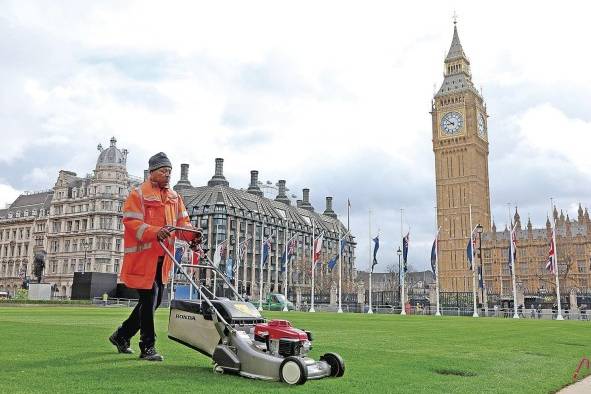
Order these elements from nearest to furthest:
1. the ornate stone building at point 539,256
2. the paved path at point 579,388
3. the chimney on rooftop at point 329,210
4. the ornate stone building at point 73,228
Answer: the paved path at point 579,388 < the ornate stone building at point 73,228 < the ornate stone building at point 539,256 < the chimney on rooftop at point 329,210

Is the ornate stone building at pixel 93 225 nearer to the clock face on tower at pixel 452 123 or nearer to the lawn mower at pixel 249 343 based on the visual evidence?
the clock face on tower at pixel 452 123

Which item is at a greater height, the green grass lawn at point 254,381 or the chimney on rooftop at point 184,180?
the chimney on rooftop at point 184,180

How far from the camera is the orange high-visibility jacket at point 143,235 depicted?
7414mm

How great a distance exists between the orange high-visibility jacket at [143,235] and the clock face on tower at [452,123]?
99323mm

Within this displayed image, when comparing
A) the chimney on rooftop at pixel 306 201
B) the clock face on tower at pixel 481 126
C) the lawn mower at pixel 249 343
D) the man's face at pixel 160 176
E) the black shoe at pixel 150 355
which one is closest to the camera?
the lawn mower at pixel 249 343

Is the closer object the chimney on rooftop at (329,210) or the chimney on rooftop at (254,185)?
the chimney on rooftop at (254,185)

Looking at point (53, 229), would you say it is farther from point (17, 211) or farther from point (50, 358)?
point (50, 358)

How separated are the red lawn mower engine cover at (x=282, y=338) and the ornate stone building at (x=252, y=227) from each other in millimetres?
80971

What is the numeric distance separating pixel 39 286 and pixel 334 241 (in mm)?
80651

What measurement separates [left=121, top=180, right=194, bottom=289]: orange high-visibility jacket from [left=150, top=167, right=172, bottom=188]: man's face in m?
0.10

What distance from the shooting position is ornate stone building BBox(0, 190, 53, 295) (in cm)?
9488

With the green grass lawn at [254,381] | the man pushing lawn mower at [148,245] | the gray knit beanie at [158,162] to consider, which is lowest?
the green grass lawn at [254,381]

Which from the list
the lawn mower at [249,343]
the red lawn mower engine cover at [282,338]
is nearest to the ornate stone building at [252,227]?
the lawn mower at [249,343]

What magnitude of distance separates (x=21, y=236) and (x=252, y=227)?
138 ft
